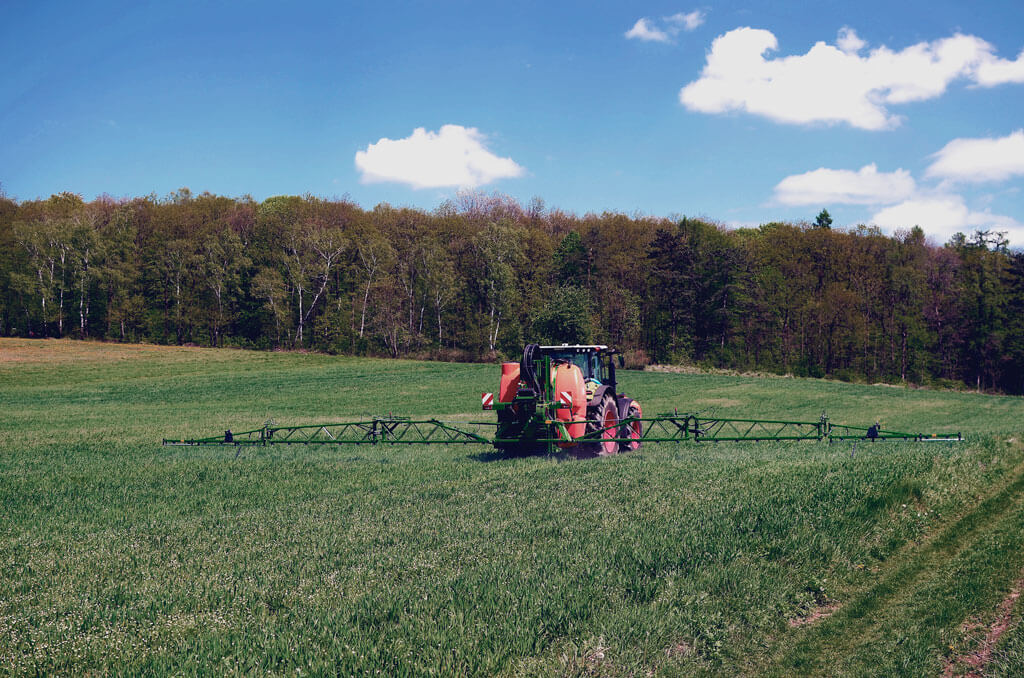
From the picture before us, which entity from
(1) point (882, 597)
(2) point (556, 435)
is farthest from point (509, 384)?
(1) point (882, 597)

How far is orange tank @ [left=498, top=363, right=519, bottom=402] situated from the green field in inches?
63.9

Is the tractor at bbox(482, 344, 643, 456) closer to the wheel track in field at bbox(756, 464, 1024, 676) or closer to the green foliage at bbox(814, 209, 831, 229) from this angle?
the wheel track in field at bbox(756, 464, 1024, 676)

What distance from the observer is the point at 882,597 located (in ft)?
22.0

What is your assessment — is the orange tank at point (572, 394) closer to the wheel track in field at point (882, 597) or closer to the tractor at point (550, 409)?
the tractor at point (550, 409)

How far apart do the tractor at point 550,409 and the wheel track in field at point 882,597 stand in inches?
256

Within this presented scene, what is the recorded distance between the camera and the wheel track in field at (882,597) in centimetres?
553

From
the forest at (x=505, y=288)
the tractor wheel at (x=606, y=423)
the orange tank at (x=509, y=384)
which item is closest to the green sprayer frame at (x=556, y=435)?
the tractor wheel at (x=606, y=423)

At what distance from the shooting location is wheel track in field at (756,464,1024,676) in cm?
553

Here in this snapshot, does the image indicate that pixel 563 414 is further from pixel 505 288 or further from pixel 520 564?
pixel 505 288

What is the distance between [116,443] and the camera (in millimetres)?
19969

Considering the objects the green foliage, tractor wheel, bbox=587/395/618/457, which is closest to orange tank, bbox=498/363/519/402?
tractor wheel, bbox=587/395/618/457

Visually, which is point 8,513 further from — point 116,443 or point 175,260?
point 175,260

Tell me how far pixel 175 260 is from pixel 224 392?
95.9 feet

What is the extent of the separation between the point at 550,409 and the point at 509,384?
1.14 metres
